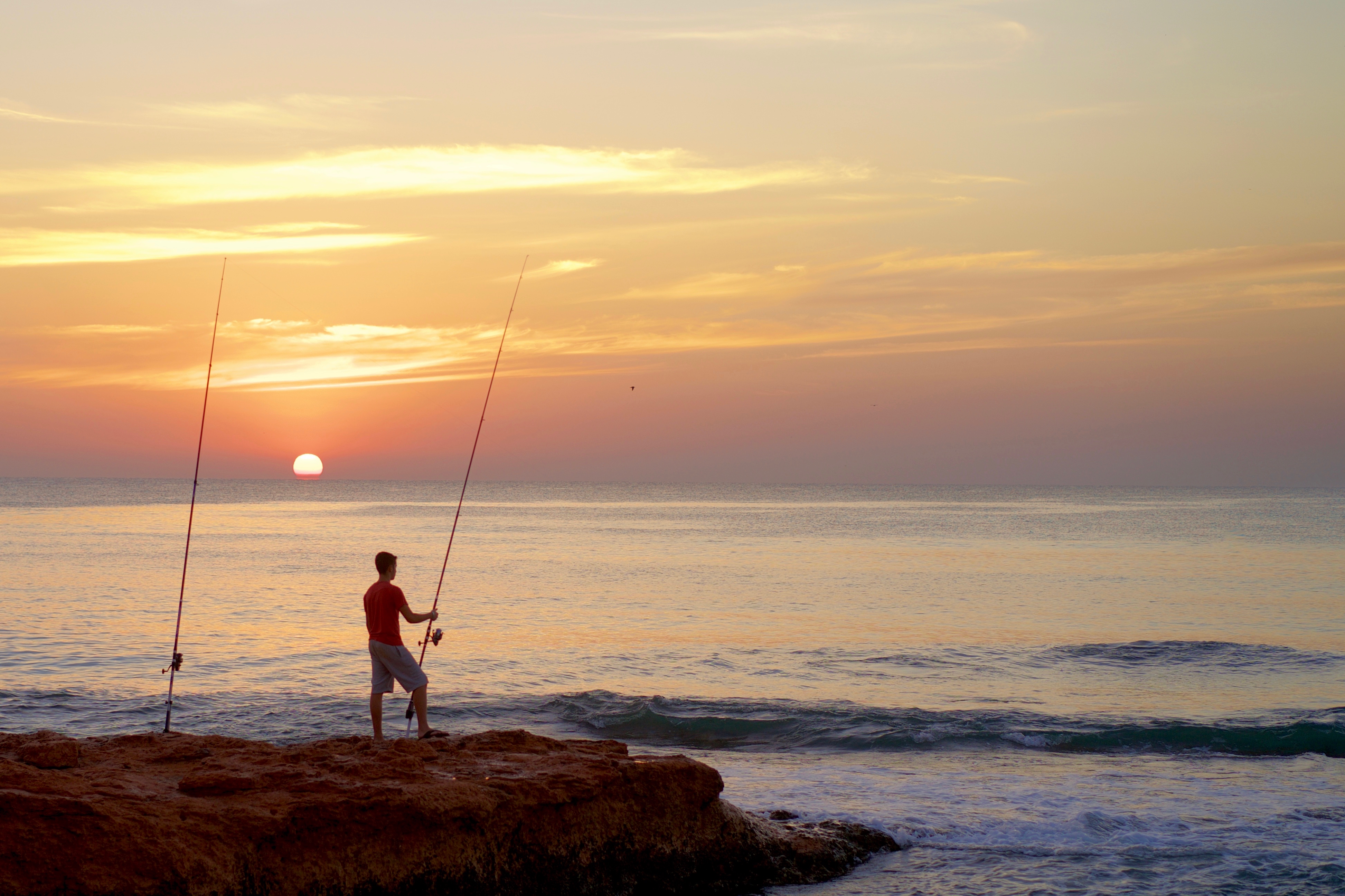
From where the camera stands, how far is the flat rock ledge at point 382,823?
4.48m

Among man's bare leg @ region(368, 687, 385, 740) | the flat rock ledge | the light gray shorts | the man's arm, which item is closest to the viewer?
the flat rock ledge

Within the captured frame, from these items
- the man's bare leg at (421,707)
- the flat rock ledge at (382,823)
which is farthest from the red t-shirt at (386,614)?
the flat rock ledge at (382,823)

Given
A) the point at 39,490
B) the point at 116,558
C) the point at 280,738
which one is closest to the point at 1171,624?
the point at 280,738

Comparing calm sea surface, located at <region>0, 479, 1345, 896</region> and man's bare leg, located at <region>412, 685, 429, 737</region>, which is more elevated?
man's bare leg, located at <region>412, 685, 429, 737</region>

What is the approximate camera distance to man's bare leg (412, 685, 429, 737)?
22.5 ft

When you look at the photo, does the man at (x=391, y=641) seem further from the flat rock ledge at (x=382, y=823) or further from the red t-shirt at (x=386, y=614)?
the flat rock ledge at (x=382, y=823)

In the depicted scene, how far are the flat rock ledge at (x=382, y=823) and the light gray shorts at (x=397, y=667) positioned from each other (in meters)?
0.73

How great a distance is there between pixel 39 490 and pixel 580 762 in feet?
438

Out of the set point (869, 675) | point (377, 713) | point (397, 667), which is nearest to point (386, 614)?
point (397, 667)

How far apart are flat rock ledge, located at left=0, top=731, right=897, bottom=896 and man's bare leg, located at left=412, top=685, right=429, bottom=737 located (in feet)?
1.59

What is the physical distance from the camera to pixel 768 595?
22.6m

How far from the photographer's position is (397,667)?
7062 millimetres

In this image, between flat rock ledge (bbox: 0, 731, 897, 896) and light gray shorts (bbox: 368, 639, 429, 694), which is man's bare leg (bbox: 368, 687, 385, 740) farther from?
flat rock ledge (bbox: 0, 731, 897, 896)

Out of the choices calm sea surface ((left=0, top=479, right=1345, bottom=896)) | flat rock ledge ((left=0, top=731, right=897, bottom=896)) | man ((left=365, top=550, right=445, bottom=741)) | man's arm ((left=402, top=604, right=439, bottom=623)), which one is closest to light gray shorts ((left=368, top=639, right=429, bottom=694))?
man ((left=365, top=550, right=445, bottom=741))
